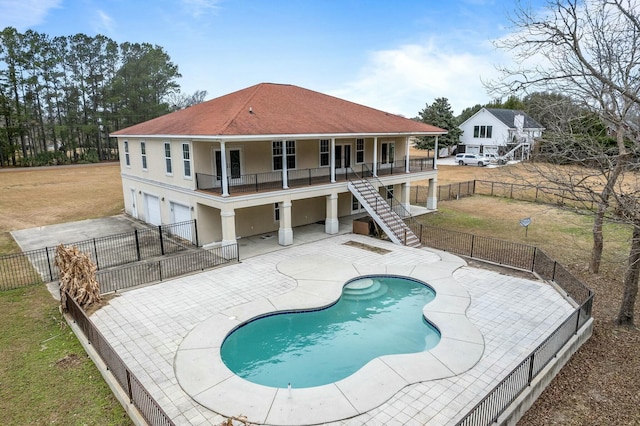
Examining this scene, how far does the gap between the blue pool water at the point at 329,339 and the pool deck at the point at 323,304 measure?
0.46 meters

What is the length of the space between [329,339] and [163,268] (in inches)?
340

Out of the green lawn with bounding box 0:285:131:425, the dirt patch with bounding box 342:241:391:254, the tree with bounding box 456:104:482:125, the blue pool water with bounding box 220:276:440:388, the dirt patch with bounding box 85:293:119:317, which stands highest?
the tree with bounding box 456:104:482:125

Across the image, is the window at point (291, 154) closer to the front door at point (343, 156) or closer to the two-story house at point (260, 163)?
the two-story house at point (260, 163)

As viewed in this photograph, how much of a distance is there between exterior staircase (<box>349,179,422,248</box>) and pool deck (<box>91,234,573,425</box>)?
4.50ft

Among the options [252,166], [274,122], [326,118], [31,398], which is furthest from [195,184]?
[31,398]

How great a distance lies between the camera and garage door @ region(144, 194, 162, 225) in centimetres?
2362

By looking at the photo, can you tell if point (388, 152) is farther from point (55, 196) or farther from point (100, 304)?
point (55, 196)

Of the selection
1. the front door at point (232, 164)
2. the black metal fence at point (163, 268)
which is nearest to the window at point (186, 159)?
the front door at point (232, 164)

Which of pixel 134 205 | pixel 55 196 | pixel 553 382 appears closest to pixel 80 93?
pixel 55 196

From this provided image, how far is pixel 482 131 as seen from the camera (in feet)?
A: 206

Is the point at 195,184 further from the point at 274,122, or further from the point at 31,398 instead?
the point at 31,398

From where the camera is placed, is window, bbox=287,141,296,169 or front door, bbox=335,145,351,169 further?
front door, bbox=335,145,351,169

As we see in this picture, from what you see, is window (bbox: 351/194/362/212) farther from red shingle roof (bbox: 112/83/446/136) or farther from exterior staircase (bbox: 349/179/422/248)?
red shingle roof (bbox: 112/83/446/136)

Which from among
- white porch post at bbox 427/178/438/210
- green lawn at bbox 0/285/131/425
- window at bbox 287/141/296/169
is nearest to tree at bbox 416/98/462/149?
white porch post at bbox 427/178/438/210
